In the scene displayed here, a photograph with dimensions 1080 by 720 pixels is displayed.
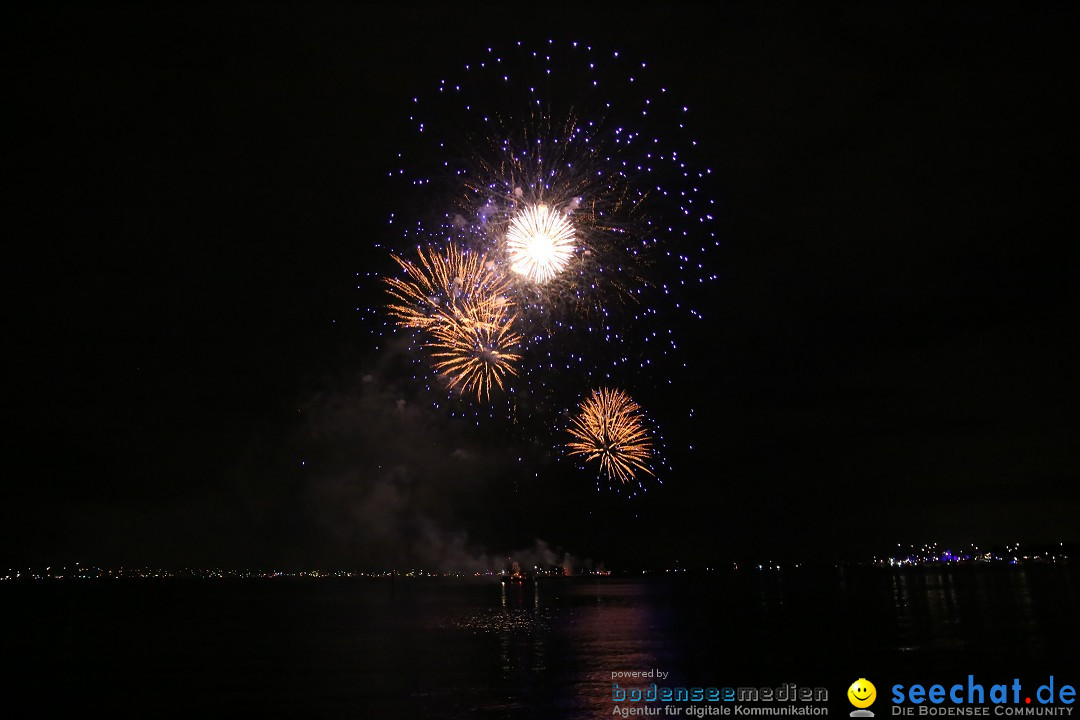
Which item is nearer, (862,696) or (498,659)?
(862,696)

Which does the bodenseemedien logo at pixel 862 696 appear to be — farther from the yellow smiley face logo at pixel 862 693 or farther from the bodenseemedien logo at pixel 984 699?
the bodenseemedien logo at pixel 984 699

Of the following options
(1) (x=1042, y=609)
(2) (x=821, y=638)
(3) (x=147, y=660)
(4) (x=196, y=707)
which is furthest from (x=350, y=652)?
(1) (x=1042, y=609)

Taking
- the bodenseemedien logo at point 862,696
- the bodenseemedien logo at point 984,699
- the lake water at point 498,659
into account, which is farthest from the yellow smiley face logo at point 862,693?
the bodenseemedien logo at point 984,699

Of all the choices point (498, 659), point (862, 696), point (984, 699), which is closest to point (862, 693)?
point (862, 696)

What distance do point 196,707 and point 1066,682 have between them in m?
27.8

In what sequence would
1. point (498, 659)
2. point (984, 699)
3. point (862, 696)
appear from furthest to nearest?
point (498, 659)
point (862, 696)
point (984, 699)

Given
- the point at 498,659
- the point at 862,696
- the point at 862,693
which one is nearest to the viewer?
the point at 862,696

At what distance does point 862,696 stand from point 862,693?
356mm

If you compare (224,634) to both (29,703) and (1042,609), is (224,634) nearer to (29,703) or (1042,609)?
(29,703)

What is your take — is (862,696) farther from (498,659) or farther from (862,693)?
(498,659)

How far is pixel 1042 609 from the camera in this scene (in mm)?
60594

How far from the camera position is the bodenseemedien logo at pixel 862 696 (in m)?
22.3

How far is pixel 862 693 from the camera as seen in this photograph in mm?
24641

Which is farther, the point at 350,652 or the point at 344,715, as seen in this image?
the point at 350,652
